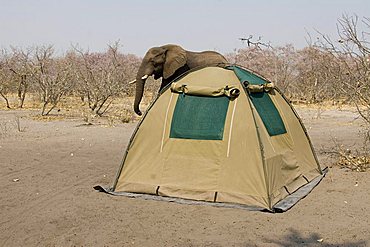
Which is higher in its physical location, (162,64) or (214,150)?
(162,64)

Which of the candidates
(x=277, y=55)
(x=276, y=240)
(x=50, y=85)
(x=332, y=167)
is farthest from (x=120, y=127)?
(x=277, y=55)

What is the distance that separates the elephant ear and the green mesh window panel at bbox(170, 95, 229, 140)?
6.82 feet

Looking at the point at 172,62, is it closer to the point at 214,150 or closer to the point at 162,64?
the point at 162,64

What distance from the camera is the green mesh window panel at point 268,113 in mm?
7145

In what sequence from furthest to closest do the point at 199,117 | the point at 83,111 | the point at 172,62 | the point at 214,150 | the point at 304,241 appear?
the point at 83,111 → the point at 172,62 → the point at 199,117 → the point at 214,150 → the point at 304,241

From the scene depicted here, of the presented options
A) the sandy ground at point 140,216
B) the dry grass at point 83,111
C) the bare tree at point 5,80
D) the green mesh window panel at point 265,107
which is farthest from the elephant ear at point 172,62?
the bare tree at point 5,80

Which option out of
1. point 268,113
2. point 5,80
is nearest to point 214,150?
point 268,113

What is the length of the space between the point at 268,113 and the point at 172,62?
8.05ft

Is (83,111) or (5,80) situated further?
(5,80)

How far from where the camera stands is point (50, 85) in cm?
2028

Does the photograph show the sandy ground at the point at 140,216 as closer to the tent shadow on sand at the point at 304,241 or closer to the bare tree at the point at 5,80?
the tent shadow on sand at the point at 304,241

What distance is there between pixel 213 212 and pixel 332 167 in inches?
142

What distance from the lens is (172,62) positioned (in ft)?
30.1

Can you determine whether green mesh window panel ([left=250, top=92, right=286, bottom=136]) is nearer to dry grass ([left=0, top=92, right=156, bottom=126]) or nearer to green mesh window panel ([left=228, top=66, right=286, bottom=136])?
green mesh window panel ([left=228, top=66, right=286, bottom=136])
